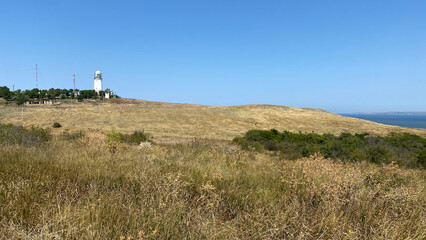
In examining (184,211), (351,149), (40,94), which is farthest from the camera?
(40,94)

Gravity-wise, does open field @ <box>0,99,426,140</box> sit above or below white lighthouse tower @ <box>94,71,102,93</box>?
below

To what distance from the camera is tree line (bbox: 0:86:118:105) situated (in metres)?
48.2

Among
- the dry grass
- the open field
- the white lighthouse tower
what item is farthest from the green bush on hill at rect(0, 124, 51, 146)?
the white lighthouse tower

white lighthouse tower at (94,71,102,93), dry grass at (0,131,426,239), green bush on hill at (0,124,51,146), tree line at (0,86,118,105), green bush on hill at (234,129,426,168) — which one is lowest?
green bush on hill at (234,129,426,168)

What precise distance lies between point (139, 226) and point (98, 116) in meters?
34.5

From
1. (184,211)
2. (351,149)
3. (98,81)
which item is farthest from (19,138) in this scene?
(98,81)

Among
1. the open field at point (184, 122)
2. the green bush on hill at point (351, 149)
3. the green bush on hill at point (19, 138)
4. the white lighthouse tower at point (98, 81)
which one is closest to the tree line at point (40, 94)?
the open field at point (184, 122)

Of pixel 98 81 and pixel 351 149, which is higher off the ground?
pixel 98 81

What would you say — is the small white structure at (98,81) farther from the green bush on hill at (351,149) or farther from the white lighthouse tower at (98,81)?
the green bush on hill at (351,149)

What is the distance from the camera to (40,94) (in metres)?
A: 54.8

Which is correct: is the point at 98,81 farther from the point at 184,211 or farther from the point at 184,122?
the point at 184,211

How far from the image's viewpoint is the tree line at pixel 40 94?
158ft

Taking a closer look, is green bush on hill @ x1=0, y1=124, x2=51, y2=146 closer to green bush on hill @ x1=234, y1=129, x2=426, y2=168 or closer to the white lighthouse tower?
green bush on hill @ x1=234, y1=129, x2=426, y2=168

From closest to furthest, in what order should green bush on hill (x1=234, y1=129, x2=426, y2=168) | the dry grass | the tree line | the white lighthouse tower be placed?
the dry grass < green bush on hill (x1=234, y1=129, x2=426, y2=168) < the tree line < the white lighthouse tower
